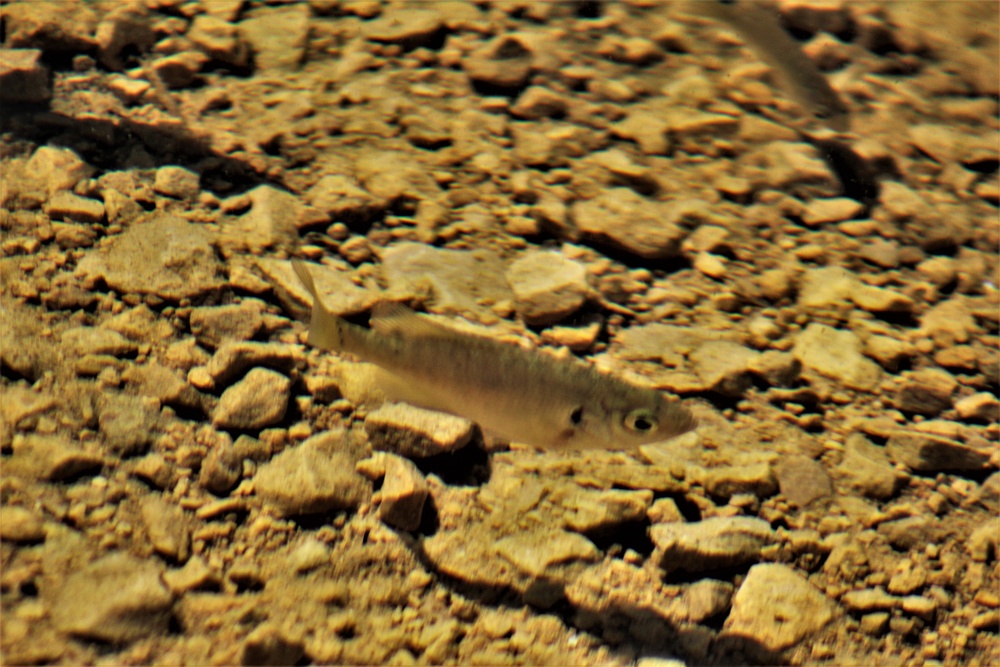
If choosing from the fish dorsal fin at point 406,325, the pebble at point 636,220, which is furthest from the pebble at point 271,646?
the pebble at point 636,220

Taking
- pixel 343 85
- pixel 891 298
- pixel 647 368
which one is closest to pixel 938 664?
pixel 647 368

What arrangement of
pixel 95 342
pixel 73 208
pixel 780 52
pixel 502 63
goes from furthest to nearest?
pixel 780 52
pixel 502 63
pixel 73 208
pixel 95 342

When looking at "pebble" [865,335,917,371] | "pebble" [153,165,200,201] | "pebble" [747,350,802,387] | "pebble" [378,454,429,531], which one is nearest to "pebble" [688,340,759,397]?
"pebble" [747,350,802,387]

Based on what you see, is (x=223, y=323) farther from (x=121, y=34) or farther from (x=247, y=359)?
(x=121, y=34)

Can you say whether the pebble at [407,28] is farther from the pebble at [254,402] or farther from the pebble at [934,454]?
the pebble at [934,454]

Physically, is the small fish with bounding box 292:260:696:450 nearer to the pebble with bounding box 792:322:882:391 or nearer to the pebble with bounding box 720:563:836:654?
the pebble with bounding box 720:563:836:654

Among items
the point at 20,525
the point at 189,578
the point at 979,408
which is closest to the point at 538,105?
the point at 979,408
